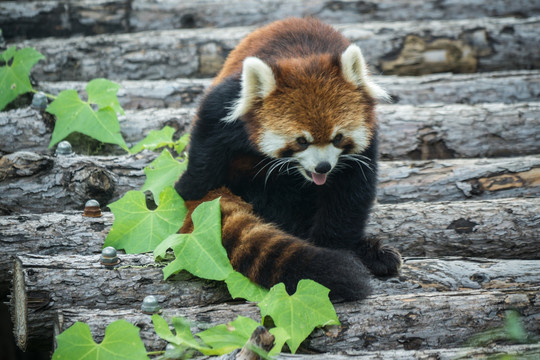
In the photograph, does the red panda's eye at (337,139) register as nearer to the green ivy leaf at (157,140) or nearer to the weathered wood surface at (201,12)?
the green ivy leaf at (157,140)

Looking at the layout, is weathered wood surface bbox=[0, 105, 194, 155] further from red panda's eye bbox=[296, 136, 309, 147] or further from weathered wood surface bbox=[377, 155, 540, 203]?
weathered wood surface bbox=[377, 155, 540, 203]

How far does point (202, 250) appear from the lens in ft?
7.73

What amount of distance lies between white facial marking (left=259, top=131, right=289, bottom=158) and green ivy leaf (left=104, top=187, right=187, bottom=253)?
478 millimetres

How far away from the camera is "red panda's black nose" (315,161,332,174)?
2551mm

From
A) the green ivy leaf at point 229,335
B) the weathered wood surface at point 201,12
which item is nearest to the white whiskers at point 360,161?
the green ivy leaf at point 229,335

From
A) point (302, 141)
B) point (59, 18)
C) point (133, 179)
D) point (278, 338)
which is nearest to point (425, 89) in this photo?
point (302, 141)

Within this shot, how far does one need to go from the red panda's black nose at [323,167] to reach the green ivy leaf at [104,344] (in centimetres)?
100

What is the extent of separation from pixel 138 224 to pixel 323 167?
0.82 metres

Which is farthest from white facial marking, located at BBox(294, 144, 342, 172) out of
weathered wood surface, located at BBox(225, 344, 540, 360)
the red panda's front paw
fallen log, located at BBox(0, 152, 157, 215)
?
fallen log, located at BBox(0, 152, 157, 215)

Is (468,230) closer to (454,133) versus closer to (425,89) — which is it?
(454,133)

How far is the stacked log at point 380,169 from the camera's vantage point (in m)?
2.20

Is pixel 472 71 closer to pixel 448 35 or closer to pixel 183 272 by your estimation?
pixel 448 35

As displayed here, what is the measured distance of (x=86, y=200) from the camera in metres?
2.91

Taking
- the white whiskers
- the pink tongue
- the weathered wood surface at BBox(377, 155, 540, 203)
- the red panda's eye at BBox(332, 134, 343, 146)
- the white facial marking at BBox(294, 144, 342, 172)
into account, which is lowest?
the weathered wood surface at BBox(377, 155, 540, 203)
